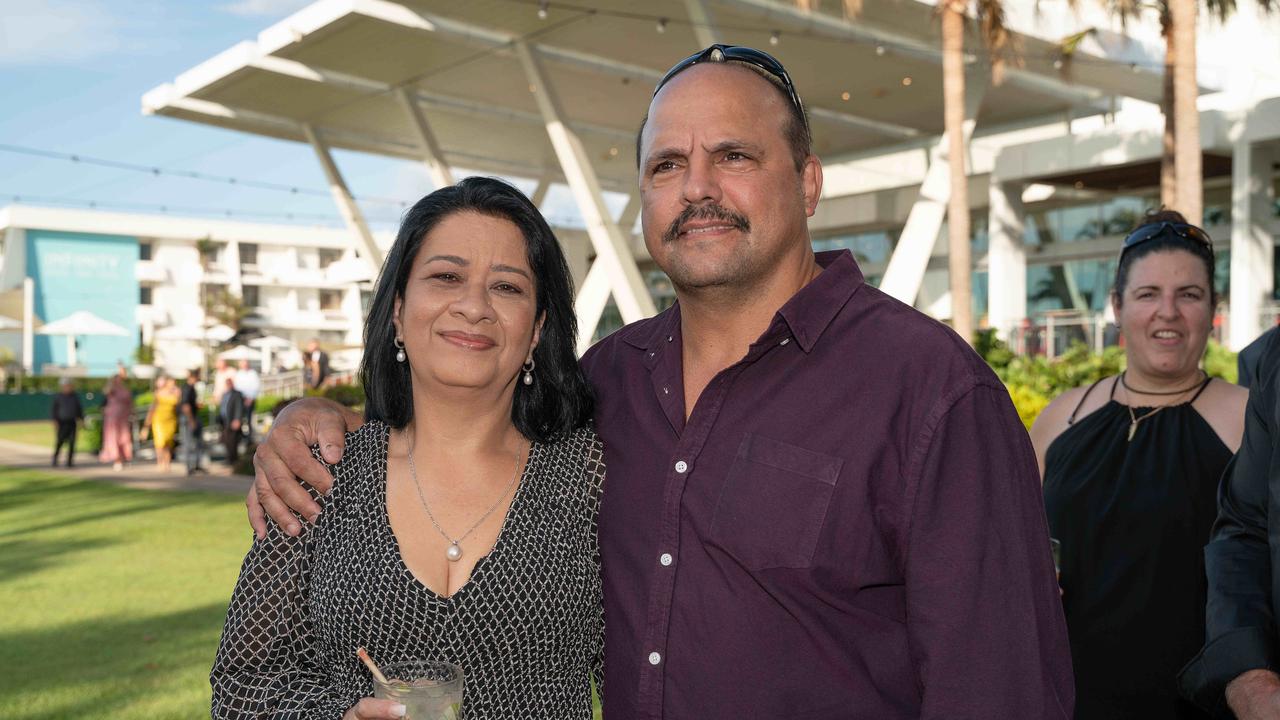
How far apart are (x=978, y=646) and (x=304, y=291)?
239 feet

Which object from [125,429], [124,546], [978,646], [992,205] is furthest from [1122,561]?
[992,205]

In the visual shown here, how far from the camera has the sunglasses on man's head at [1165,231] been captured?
11.8ft

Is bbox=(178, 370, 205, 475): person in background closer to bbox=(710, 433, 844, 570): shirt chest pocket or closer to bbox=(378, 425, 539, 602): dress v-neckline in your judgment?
bbox=(378, 425, 539, 602): dress v-neckline

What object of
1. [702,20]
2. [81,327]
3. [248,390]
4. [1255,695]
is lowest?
[248,390]

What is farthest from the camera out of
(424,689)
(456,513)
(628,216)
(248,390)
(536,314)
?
(628,216)

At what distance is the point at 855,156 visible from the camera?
35.3 meters

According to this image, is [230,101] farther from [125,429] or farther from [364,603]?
[364,603]

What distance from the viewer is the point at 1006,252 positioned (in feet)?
92.4

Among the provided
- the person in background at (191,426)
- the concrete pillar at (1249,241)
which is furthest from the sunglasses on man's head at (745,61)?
the concrete pillar at (1249,241)

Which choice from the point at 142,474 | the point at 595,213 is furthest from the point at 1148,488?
the point at 595,213

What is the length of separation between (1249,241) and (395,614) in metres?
24.0

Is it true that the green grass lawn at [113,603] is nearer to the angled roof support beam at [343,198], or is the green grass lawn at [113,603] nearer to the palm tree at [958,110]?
the palm tree at [958,110]

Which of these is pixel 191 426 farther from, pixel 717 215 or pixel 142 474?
pixel 717 215

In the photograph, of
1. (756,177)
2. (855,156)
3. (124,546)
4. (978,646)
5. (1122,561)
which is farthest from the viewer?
(855,156)
